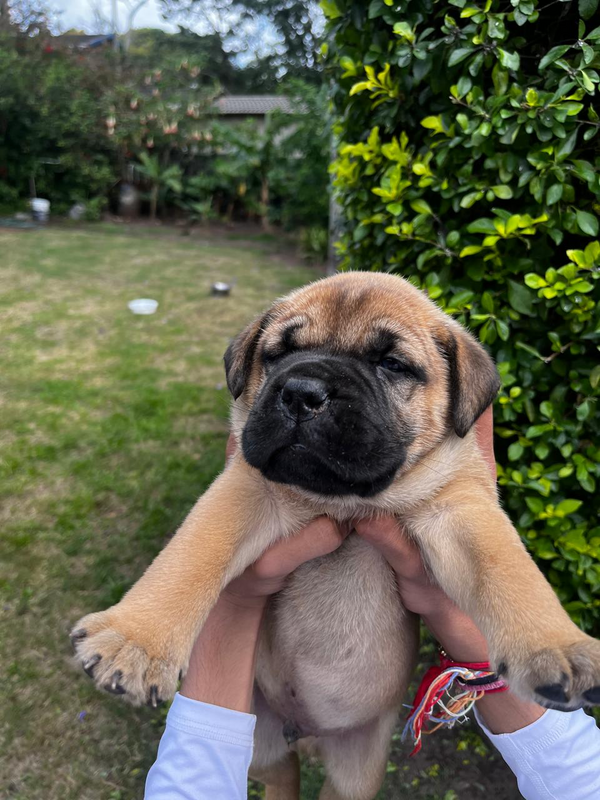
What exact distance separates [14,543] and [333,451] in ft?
12.5

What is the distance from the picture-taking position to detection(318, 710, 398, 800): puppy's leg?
8.51 ft

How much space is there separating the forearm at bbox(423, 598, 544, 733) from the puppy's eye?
1.00 metres

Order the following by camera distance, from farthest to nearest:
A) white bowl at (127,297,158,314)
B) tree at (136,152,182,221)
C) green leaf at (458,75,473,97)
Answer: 1. tree at (136,152,182,221)
2. white bowl at (127,297,158,314)
3. green leaf at (458,75,473,97)

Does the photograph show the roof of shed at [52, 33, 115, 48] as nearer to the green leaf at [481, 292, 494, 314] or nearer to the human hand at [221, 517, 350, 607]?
the green leaf at [481, 292, 494, 314]

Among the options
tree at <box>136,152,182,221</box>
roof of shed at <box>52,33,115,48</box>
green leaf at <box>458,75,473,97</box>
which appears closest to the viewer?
green leaf at <box>458,75,473,97</box>

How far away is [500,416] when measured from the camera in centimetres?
312

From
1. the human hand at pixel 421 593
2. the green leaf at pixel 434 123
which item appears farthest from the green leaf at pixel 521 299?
the human hand at pixel 421 593

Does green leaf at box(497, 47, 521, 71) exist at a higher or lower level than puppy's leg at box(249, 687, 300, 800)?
higher

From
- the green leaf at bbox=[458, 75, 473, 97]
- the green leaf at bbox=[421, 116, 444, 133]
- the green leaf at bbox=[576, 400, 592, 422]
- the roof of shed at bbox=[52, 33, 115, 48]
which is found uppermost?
the roof of shed at bbox=[52, 33, 115, 48]

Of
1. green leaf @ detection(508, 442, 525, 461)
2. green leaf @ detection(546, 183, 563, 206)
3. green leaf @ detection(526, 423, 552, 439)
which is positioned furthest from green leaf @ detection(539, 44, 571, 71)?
green leaf @ detection(508, 442, 525, 461)

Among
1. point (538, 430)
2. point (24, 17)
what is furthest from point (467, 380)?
point (24, 17)

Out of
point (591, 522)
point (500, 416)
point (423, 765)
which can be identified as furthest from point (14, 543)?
point (591, 522)

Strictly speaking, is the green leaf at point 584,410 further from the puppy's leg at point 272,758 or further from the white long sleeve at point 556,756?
the puppy's leg at point 272,758

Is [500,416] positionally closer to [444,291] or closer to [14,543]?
[444,291]
